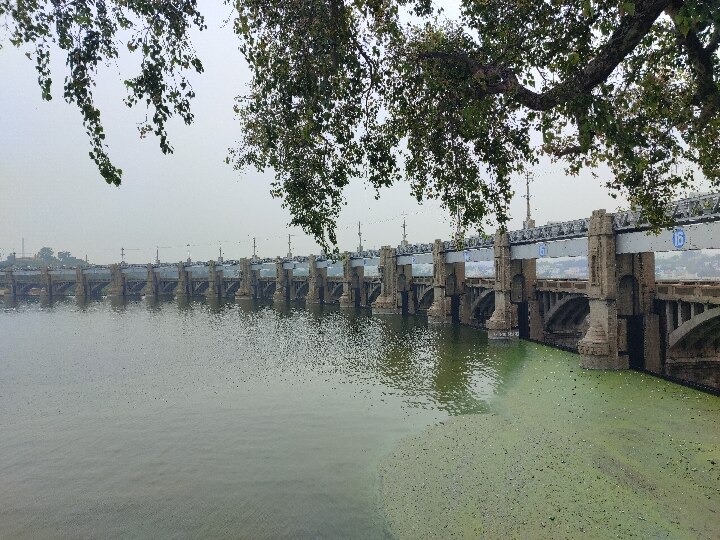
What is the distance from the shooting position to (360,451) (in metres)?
18.1

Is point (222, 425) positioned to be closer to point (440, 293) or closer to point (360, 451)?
point (360, 451)

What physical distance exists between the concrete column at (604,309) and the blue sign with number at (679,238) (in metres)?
4.42

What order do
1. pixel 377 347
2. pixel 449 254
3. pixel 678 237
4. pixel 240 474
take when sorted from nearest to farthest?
1. pixel 240 474
2. pixel 678 237
3. pixel 377 347
4. pixel 449 254

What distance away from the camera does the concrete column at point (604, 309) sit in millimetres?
27891

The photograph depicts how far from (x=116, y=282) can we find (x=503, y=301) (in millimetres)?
126077

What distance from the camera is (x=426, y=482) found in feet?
48.3

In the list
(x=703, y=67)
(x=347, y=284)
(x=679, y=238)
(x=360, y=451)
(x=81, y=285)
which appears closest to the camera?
(x=703, y=67)

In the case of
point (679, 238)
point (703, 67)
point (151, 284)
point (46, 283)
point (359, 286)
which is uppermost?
point (703, 67)

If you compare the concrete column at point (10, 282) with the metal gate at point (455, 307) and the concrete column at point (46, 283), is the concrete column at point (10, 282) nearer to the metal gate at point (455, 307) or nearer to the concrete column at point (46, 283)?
the concrete column at point (46, 283)

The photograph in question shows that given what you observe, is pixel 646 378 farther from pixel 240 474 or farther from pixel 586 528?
pixel 240 474

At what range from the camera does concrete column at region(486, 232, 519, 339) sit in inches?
1626

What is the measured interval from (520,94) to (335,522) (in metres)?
11.8

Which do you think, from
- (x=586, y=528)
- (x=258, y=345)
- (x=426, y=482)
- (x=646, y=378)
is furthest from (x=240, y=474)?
(x=258, y=345)

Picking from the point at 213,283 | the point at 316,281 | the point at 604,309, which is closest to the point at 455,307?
the point at 604,309
